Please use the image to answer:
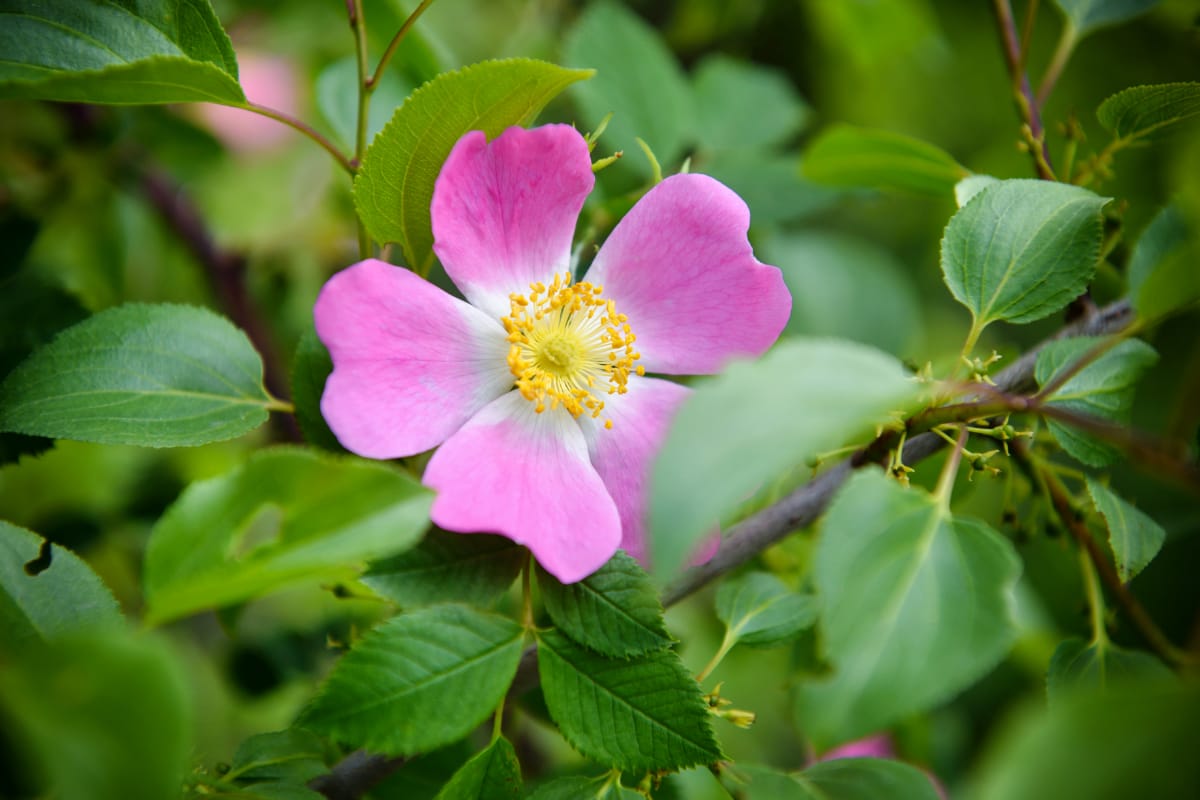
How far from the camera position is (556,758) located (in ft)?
3.62

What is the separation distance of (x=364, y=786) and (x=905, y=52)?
120 centimetres

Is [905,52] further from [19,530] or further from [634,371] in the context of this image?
[19,530]

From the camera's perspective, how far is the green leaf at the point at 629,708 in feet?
1.51

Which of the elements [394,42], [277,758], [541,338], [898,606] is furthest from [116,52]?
[898,606]

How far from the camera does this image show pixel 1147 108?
22.8 inches

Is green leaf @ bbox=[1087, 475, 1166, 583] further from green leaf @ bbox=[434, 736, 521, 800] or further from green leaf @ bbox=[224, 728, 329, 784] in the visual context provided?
green leaf @ bbox=[224, 728, 329, 784]

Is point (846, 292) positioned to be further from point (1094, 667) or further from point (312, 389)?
point (312, 389)

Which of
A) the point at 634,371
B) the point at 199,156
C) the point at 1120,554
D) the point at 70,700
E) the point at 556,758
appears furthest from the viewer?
the point at 556,758

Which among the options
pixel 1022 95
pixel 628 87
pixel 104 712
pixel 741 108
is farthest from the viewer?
pixel 741 108

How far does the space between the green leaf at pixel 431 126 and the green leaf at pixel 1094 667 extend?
45cm

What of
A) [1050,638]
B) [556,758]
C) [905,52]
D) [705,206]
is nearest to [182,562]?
[705,206]

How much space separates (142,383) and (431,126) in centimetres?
24

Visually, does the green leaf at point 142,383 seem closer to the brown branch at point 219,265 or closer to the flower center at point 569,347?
the flower center at point 569,347

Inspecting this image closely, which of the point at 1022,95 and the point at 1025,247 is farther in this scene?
the point at 1022,95
